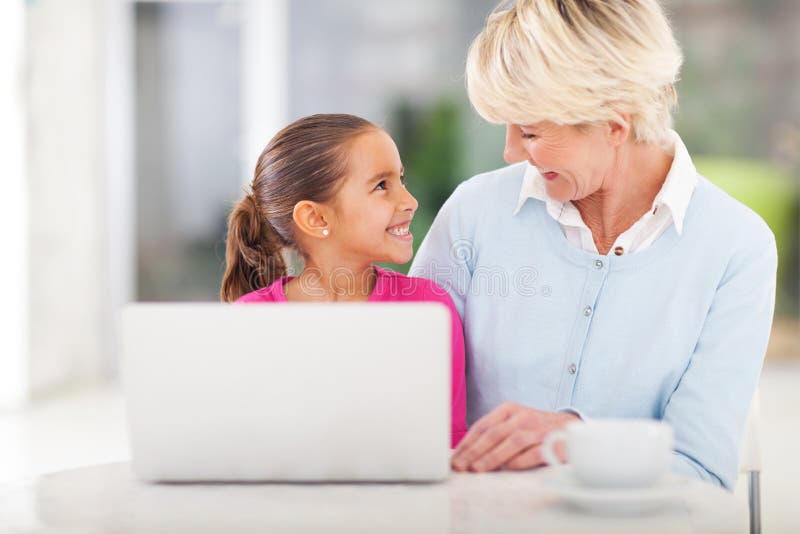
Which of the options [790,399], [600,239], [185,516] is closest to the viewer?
[185,516]

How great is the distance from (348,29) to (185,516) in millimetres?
5352

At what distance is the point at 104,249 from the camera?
5516 mm

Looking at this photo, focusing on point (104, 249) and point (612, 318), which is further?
point (104, 249)

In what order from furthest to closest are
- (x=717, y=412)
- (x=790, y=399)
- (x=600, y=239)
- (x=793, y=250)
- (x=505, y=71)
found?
(x=793, y=250) < (x=790, y=399) < (x=600, y=239) < (x=505, y=71) < (x=717, y=412)

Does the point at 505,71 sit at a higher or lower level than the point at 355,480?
higher

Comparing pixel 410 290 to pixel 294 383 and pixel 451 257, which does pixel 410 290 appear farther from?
pixel 294 383

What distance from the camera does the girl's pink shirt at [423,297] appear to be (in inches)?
67.4

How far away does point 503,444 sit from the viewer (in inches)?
47.6

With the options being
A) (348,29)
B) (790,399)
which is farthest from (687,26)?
(790,399)

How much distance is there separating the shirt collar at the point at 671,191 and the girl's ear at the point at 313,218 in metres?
0.33

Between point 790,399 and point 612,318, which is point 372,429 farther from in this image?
point 790,399

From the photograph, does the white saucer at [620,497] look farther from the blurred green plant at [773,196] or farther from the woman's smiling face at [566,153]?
the blurred green plant at [773,196]

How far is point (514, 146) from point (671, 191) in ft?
0.85

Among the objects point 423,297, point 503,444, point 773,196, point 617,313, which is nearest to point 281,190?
point 423,297
